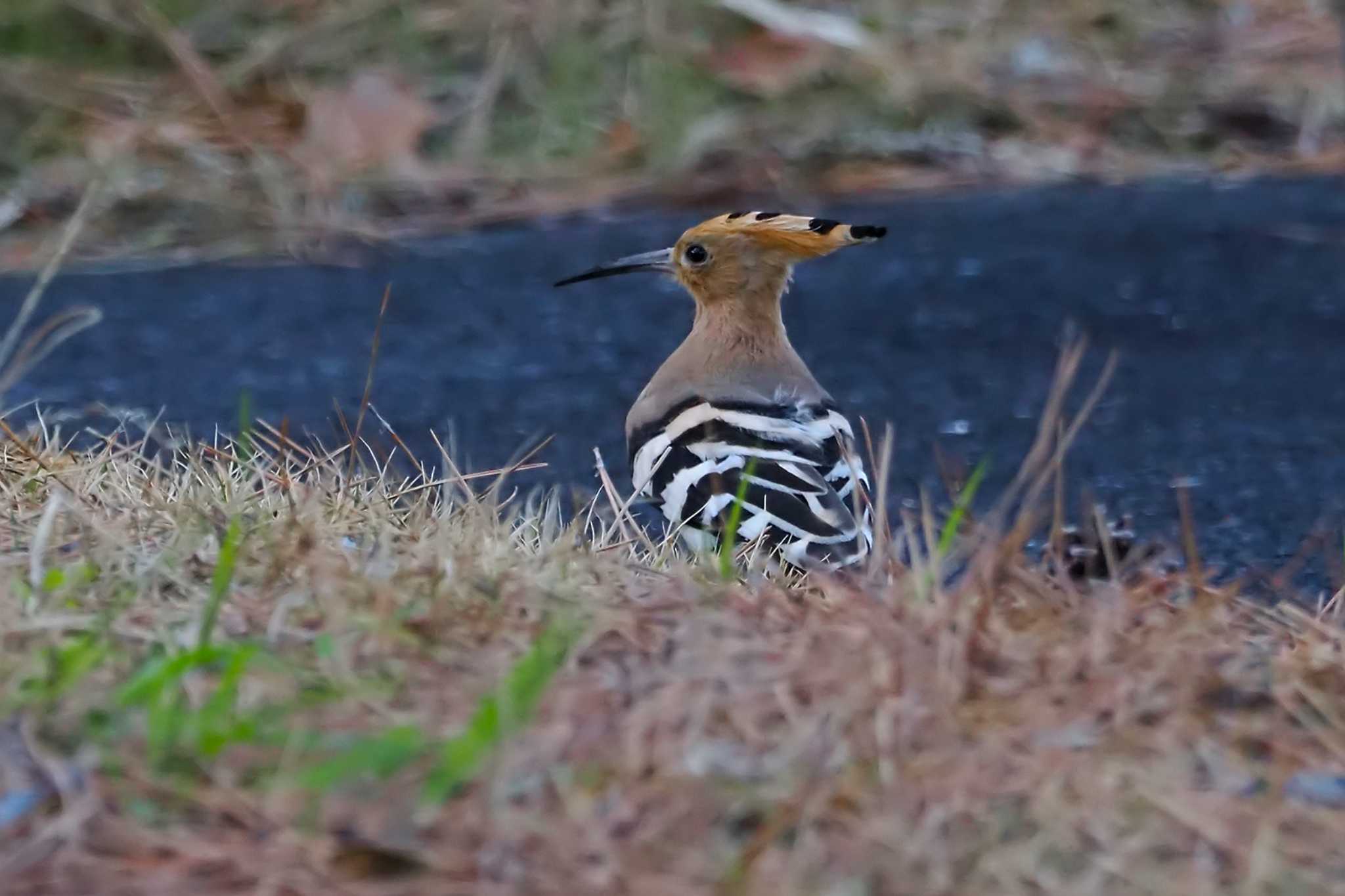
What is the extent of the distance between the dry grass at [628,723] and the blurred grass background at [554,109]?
14.2 ft

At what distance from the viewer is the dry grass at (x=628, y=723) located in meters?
1.85

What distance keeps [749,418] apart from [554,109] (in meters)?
4.20

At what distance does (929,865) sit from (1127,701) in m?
0.44

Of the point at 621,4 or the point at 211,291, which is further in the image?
the point at 621,4

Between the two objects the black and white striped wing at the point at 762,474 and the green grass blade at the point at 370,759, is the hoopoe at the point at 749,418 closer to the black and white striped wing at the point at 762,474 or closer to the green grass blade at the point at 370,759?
the black and white striped wing at the point at 762,474

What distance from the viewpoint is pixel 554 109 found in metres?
7.67

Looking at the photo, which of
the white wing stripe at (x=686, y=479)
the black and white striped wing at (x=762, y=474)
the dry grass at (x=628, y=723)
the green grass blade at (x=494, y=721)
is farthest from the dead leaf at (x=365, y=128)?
the green grass blade at (x=494, y=721)

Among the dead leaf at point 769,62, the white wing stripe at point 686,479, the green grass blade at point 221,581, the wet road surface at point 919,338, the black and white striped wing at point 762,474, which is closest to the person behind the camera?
the green grass blade at point 221,581

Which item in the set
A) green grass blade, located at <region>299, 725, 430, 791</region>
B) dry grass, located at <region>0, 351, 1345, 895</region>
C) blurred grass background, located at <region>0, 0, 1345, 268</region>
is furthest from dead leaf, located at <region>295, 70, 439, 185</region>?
green grass blade, located at <region>299, 725, 430, 791</region>

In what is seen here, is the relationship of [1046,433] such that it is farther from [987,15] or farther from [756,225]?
[987,15]

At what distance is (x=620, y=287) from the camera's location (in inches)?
246

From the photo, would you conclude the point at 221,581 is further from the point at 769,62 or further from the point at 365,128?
the point at 769,62

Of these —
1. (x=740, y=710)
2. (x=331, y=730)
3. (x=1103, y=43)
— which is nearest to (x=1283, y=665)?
(x=740, y=710)

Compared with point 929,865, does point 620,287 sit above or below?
below
